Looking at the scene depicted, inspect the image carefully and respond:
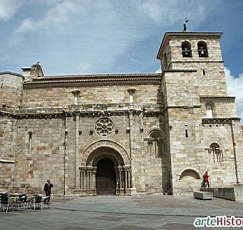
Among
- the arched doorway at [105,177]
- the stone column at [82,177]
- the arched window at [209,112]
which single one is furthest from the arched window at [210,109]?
the stone column at [82,177]

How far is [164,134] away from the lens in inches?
742

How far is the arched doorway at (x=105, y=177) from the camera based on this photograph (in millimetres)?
18406

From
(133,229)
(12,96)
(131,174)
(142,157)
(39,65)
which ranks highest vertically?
(39,65)

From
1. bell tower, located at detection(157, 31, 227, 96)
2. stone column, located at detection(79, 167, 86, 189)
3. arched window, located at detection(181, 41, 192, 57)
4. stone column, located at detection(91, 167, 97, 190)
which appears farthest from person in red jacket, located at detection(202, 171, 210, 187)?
arched window, located at detection(181, 41, 192, 57)

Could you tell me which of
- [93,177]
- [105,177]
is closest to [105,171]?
[105,177]

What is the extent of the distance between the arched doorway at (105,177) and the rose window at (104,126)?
6.50 feet

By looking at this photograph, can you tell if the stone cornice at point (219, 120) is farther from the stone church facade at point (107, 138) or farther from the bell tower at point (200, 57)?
the bell tower at point (200, 57)

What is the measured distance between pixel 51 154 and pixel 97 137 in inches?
133

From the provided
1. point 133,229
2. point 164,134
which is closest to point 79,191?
point 164,134

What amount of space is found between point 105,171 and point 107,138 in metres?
2.43

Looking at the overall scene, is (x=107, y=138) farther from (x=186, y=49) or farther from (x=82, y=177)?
(x=186, y=49)

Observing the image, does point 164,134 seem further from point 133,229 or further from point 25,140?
point 133,229

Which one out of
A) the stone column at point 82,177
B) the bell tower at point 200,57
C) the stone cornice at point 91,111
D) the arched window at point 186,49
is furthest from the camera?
the arched window at point 186,49

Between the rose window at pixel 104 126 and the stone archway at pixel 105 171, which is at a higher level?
the rose window at pixel 104 126
